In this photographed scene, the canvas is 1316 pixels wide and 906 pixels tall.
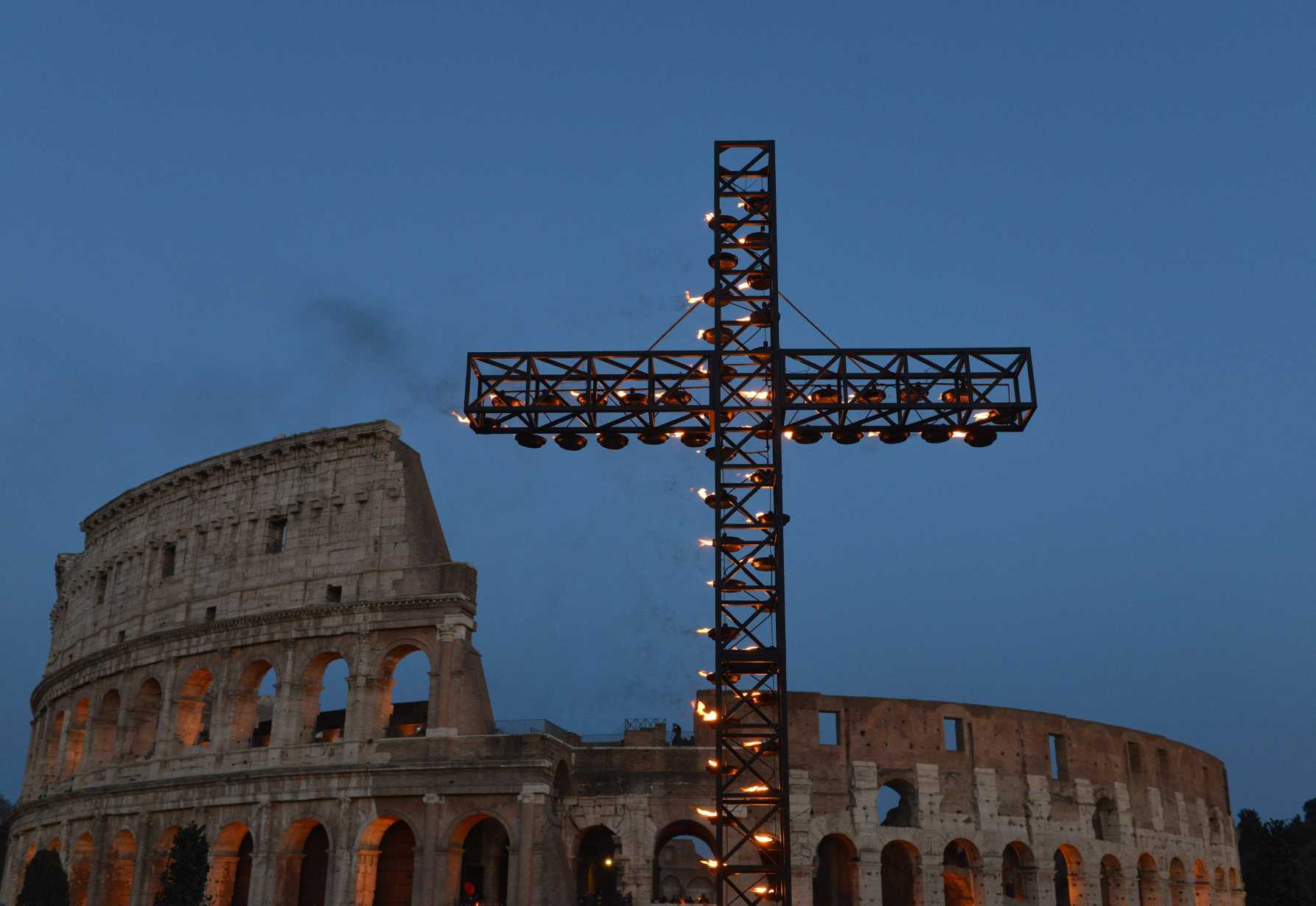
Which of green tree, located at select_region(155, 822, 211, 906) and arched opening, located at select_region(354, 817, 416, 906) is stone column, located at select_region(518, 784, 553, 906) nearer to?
arched opening, located at select_region(354, 817, 416, 906)

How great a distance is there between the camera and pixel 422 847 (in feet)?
111

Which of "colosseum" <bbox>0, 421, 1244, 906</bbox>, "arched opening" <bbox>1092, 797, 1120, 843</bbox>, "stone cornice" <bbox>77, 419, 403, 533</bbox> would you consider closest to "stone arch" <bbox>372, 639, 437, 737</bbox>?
"colosseum" <bbox>0, 421, 1244, 906</bbox>

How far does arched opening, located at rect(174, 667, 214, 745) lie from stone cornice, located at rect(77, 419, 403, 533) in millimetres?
6588

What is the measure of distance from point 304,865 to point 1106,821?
25.8 metres

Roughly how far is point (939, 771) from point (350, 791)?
17.5m

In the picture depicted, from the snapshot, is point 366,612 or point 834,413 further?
A: point 366,612

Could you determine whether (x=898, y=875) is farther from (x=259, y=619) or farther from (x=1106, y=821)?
(x=259, y=619)

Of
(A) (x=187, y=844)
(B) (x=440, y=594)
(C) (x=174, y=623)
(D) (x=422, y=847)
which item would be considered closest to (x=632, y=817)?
(D) (x=422, y=847)

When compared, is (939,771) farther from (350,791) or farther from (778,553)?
(778,553)

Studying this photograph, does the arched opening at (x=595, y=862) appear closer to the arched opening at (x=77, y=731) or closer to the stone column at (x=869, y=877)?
the stone column at (x=869, y=877)

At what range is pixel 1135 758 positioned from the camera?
145ft

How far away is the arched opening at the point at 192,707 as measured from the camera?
129ft

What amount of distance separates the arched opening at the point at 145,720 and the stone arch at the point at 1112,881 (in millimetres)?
31138

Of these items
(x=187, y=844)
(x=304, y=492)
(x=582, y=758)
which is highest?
(x=304, y=492)
